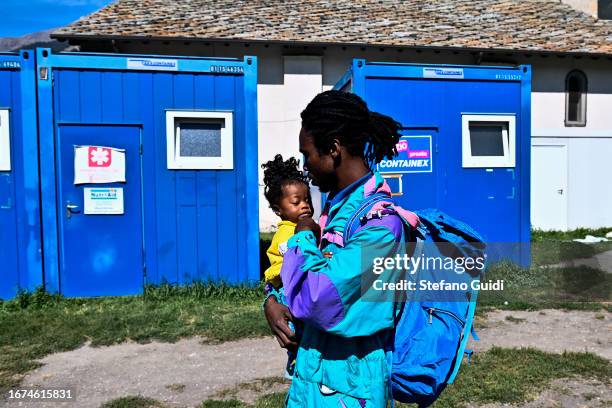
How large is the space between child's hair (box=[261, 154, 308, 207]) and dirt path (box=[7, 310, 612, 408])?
5.20ft

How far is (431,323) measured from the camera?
1715 mm

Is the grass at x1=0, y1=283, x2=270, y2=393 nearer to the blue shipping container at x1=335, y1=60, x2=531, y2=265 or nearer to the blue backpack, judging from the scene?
the blue shipping container at x1=335, y1=60, x2=531, y2=265

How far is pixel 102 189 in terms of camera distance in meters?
6.29

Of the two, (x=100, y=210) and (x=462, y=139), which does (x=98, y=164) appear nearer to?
(x=100, y=210)

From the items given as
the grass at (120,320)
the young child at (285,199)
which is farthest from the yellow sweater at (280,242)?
the grass at (120,320)

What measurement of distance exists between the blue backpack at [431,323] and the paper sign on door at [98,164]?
17.3 ft

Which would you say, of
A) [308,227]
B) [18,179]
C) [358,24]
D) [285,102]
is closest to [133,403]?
[308,227]

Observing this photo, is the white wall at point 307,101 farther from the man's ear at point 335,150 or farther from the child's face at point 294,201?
the man's ear at point 335,150

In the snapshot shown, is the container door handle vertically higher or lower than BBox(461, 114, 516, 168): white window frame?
lower

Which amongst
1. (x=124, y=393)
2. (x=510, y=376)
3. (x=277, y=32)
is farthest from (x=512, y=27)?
(x=124, y=393)

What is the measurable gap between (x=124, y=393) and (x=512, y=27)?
1560cm

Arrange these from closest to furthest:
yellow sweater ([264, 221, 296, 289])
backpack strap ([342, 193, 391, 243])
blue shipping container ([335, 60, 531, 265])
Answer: backpack strap ([342, 193, 391, 243]) < yellow sweater ([264, 221, 296, 289]) < blue shipping container ([335, 60, 531, 265])

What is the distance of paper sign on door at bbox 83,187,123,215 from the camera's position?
20.6 feet

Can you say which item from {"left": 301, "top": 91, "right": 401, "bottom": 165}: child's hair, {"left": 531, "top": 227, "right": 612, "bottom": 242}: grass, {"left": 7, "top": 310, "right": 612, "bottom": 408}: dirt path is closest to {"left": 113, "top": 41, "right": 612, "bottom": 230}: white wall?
{"left": 531, "top": 227, "right": 612, "bottom": 242}: grass
